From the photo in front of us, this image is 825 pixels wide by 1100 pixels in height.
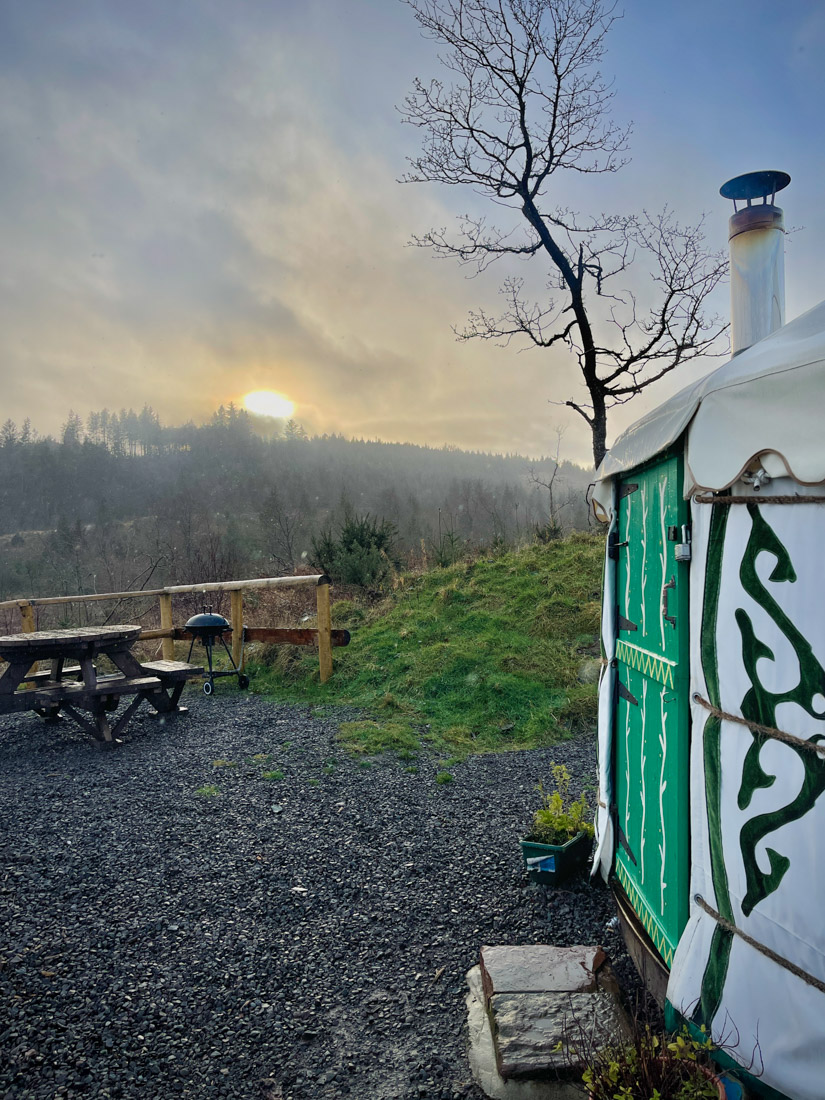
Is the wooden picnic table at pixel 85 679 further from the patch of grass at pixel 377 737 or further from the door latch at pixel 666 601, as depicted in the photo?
the door latch at pixel 666 601

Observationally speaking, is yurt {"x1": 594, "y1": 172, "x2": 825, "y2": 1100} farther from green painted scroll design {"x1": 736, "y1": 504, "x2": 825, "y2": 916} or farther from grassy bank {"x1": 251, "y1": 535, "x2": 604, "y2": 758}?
grassy bank {"x1": 251, "y1": 535, "x2": 604, "y2": 758}

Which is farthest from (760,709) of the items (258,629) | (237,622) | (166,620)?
(166,620)

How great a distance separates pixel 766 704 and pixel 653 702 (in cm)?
79

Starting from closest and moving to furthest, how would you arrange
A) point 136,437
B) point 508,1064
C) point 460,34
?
point 508,1064, point 460,34, point 136,437

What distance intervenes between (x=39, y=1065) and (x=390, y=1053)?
3.86 feet

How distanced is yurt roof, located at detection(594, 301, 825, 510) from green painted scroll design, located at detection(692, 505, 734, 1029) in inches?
7.7

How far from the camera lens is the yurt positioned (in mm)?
1589

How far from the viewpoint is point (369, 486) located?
5766 centimetres

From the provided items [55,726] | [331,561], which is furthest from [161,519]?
[55,726]

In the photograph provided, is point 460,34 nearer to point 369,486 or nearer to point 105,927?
point 105,927

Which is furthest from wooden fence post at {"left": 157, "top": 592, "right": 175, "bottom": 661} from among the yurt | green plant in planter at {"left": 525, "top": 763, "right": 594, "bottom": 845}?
the yurt

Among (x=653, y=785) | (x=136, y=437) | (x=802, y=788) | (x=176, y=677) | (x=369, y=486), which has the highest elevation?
(x=136, y=437)

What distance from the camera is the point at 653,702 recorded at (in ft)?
8.26

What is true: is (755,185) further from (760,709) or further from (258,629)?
(258,629)
